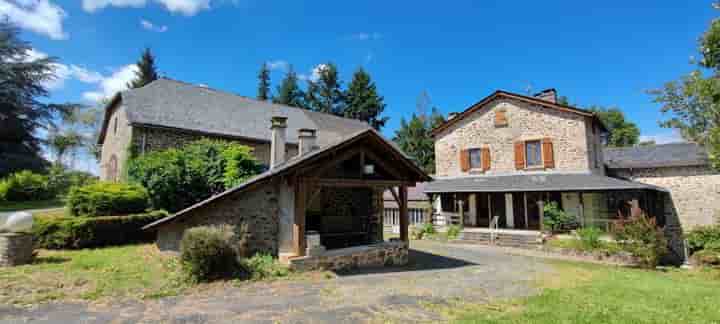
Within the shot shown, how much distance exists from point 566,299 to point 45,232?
40.7 ft

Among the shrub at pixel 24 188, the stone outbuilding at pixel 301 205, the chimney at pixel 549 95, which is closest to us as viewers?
the stone outbuilding at pixel 301 205

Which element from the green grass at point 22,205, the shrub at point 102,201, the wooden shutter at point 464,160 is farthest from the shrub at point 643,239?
the green grass at point 22,205

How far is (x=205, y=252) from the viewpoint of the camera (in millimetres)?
6375

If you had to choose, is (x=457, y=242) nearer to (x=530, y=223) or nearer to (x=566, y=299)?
(x=530, y=223)

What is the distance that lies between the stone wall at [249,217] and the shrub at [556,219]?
511 inches

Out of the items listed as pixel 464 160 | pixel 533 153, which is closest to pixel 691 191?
pixel 533 153

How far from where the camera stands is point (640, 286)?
7500 millimetres

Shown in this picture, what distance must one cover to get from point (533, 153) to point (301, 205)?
1454 cm

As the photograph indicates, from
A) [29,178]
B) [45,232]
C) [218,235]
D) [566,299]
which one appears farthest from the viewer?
[29,178]

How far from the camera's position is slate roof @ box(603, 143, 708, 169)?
51.0 ft

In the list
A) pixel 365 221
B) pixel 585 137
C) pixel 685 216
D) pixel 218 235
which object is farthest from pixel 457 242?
pixel 218 235

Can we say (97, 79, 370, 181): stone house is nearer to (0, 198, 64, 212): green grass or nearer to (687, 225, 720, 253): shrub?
(0, 198, 64, 212): green grass

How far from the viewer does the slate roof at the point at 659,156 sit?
51.0ft

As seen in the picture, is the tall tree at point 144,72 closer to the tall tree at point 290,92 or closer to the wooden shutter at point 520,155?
the tall tree at point 290,92
